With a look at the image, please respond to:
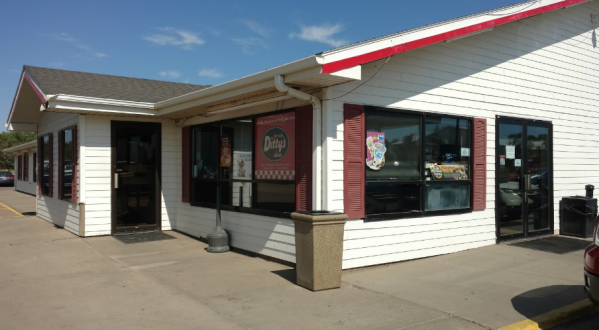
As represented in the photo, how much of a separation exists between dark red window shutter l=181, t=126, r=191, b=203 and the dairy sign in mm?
2699

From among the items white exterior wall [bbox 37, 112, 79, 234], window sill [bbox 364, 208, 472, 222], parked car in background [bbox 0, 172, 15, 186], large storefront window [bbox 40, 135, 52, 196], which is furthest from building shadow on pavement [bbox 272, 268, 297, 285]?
parked car in background [bbox 0, 172, 15, 186]

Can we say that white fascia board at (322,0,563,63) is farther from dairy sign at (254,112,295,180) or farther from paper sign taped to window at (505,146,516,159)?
paper sign taped to window at (505,146,516,159)

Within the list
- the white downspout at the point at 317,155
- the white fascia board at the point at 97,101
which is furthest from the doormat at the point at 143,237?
the white downspout at the point at 317,155

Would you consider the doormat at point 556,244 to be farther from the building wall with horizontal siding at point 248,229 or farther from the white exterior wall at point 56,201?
the white exterior wall at point 56,201

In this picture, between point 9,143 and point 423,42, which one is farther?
point 9,143

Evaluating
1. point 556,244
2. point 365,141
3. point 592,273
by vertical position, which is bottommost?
point 556,244

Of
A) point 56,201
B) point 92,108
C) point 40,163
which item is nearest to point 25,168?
point 40,163

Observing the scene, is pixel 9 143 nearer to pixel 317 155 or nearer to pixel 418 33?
pixel 317 155

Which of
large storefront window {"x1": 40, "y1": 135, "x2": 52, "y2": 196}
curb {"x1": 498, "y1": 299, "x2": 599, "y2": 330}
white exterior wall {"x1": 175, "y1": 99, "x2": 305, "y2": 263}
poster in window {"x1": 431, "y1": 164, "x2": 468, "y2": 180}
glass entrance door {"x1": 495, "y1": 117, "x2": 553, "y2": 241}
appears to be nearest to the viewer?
curb {"x1": 498, "y1": 299, "x2": 599, "y2": 330}

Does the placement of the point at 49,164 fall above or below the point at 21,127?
below

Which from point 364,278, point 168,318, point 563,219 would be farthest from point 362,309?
point 563,219

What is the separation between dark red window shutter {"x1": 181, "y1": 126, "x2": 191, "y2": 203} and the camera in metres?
9.86

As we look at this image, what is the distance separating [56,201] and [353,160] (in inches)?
343

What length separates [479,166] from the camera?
8.21 metres
